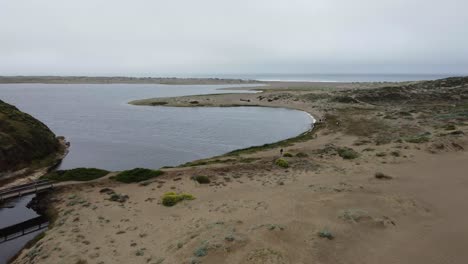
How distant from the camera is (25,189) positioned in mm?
26359

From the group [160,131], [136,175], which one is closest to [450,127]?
[136,175]

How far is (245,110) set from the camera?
82875 mm

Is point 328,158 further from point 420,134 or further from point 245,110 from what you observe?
point 245,110

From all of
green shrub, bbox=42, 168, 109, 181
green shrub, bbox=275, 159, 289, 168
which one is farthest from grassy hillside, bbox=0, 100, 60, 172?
green shrub, bbox=275, 159, 289, 168

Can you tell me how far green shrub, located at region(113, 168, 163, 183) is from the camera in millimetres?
29281

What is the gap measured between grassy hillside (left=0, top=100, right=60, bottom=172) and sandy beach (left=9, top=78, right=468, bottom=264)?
11.7 meters

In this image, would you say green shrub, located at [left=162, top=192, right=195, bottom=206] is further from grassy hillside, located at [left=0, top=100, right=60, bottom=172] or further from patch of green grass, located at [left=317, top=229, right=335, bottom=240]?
grassy hillside, located at [left=0, top=100, right=60, bottom=172]

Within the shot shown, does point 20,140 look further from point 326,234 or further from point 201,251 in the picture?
point 326,234

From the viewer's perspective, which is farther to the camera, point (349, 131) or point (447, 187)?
point (349, 131)

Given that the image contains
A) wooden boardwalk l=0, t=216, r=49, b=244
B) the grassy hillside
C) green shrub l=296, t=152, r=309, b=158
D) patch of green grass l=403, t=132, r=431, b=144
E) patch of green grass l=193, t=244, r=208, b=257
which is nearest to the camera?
patch of green grass l=193, t=244, r=208, b=257

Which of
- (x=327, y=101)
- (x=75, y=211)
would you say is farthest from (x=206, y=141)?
(x=327, y=101)

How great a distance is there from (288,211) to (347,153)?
654 inches

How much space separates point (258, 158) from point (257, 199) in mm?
11139

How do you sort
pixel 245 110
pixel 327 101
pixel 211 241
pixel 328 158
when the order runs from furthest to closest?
pixel 327 101 → pixel 245 110 → pixel 328 158 → pixel 211 241
